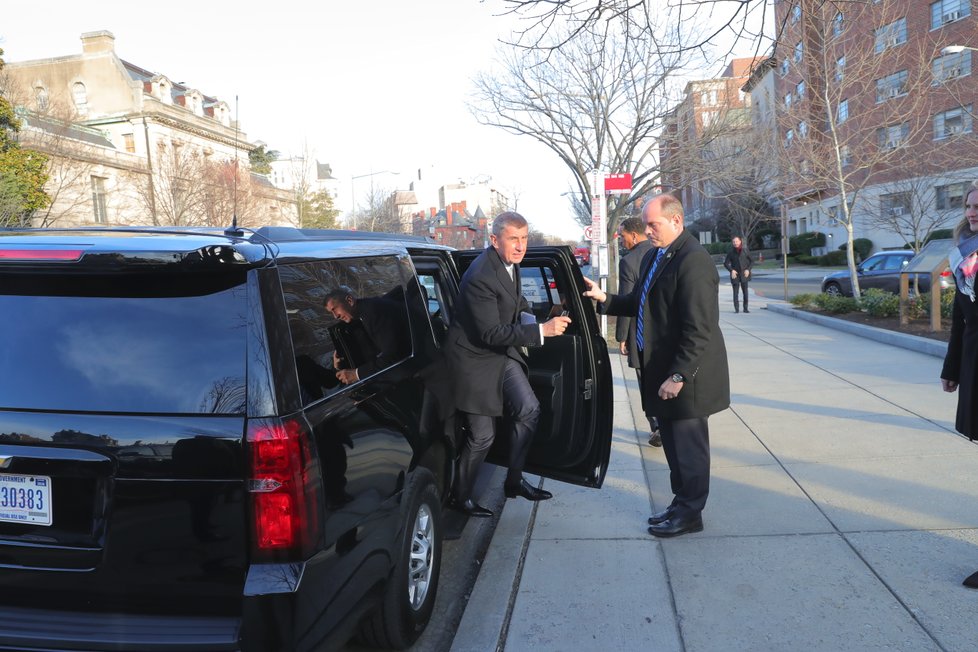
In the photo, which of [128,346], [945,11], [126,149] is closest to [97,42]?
[126,149]

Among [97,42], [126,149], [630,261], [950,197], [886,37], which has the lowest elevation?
[630,261]

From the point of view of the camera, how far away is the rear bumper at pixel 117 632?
2.20 m

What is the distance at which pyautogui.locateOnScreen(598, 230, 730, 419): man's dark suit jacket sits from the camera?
157 inches

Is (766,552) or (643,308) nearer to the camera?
(766,552)

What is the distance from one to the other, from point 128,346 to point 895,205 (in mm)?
29510

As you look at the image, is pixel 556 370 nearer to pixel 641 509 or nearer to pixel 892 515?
pixel 641 509

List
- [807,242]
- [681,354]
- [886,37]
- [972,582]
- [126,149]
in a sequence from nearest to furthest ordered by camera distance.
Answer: [972,582] < [681,354] < [886,37] < [126,149] < [807,242]

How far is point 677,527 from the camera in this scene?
4.29 meters

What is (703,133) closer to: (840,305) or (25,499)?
(840,305)

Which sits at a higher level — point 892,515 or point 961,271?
point 961,271

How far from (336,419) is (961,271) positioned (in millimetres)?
3018

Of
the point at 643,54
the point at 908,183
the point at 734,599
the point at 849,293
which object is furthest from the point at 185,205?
the point at 734,599

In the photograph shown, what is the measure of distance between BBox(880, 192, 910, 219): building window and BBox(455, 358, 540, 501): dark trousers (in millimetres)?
24979

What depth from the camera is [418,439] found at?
11.1 ft
